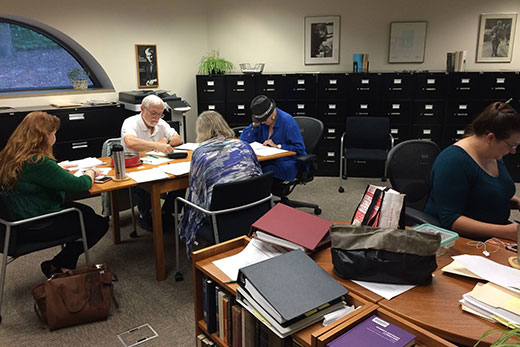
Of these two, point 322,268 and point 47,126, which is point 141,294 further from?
point 322,268

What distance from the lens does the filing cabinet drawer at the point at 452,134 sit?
212 inches

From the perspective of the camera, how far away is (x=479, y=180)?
2.14m

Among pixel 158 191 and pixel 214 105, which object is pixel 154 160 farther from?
pixel 214 105

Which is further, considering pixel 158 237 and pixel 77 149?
pixel 77 149

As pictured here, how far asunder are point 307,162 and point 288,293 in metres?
2.58

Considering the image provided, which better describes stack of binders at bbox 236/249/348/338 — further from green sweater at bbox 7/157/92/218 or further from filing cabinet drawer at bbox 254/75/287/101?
filing cabinet drawer at bbox 254/75/287/101

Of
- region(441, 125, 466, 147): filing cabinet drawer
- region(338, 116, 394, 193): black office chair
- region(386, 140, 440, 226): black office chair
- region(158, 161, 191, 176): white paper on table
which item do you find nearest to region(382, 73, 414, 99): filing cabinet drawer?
region(338, 116, 394, 193): black office chair

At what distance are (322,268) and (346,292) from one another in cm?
19

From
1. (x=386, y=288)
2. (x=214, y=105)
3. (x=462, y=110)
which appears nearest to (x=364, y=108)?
(x=462, y=110)

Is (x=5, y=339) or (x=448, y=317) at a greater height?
(x=448, y=317)

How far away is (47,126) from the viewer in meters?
2.57

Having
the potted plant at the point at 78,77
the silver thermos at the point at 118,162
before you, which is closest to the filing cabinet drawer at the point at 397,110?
the silver thermos at the point at 118,162

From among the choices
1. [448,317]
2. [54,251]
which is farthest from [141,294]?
[448,317]

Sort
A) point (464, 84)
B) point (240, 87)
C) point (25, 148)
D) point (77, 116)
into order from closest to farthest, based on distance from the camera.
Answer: point (25, 148) → point (77, 116) → point (464, 84) → point (240, 87)
